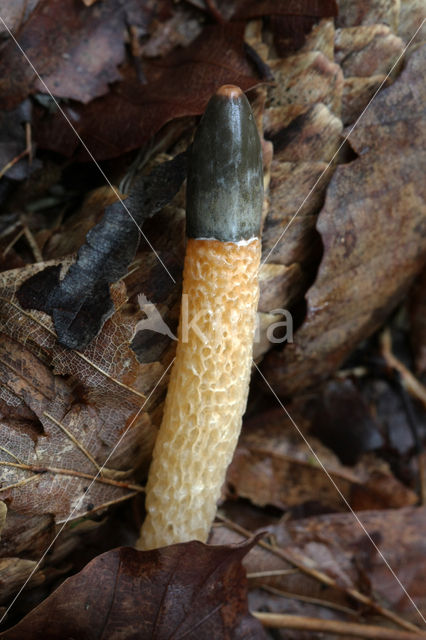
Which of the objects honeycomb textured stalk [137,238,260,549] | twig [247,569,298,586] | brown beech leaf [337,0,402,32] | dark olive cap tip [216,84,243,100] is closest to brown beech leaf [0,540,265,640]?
honeycomb textured stalk [137,238,260,549]

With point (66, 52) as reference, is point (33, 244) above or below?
below

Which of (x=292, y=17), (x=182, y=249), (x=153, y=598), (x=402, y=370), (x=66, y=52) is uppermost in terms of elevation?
(x=66, y=52)

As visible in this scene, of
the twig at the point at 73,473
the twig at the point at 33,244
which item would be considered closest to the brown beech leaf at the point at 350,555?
the twig at the point at 73,473

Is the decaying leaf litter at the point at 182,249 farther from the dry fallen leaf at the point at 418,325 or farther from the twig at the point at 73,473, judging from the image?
the dry fallen leaf at the point at 418,325

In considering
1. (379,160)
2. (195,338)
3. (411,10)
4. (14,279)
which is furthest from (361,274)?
(14,279)

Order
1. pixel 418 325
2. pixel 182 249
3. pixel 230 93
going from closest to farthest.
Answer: pixel 230 93
pixel 182 249
pixel 418 325

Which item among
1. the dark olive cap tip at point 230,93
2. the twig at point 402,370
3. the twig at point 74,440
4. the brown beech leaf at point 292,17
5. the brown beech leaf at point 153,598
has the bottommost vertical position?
the twig at point 402,370

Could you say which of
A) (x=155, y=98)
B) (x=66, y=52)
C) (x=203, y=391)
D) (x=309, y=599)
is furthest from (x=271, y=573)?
(x=66, y=52)

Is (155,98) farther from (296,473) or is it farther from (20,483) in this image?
(296,473)
